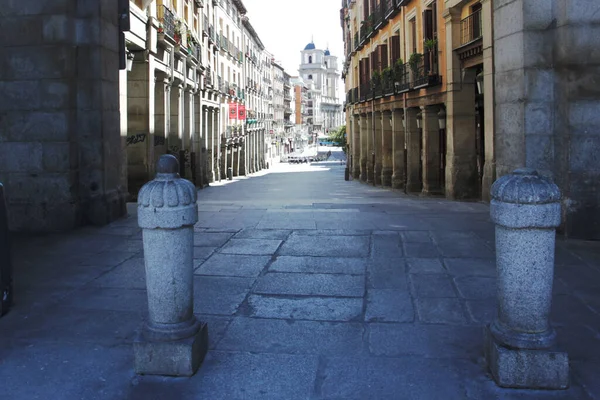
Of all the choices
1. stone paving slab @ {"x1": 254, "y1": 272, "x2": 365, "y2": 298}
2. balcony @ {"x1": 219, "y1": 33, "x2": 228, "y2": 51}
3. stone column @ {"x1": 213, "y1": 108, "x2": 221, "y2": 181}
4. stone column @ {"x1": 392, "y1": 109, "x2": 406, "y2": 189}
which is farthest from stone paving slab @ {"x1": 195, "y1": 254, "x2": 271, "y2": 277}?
balcony @ {"x1": 219, "y1": 33, "x2": 228, "y2": 51}

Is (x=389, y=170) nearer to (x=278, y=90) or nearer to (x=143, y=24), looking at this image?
(x=143, y=24)

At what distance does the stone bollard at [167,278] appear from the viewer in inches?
139

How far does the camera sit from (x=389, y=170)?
2688 cm

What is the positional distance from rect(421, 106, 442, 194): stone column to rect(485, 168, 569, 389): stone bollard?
1728 centimetres

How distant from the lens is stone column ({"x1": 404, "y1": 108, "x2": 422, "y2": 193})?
22594 millimetres

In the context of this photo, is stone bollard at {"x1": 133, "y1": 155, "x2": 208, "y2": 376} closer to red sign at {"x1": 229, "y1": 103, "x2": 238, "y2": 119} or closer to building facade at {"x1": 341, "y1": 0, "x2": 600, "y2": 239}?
building facade at {"x1": 341, "y1": 0, "x2": 600, "y2": 239}

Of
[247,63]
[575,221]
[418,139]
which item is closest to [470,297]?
[575,221]

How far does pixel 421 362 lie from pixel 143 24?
15108 mm

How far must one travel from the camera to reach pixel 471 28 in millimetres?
16094

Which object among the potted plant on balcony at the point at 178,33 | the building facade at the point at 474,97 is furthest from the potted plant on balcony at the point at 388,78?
the potted plant on balcony at the point at 178,33

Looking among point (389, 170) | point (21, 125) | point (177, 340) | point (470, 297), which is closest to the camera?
point (177, 340)

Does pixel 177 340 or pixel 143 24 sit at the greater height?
pixel 143 24

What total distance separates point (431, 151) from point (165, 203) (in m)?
17.9

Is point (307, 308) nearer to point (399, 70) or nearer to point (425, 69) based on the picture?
point (425, 69)
